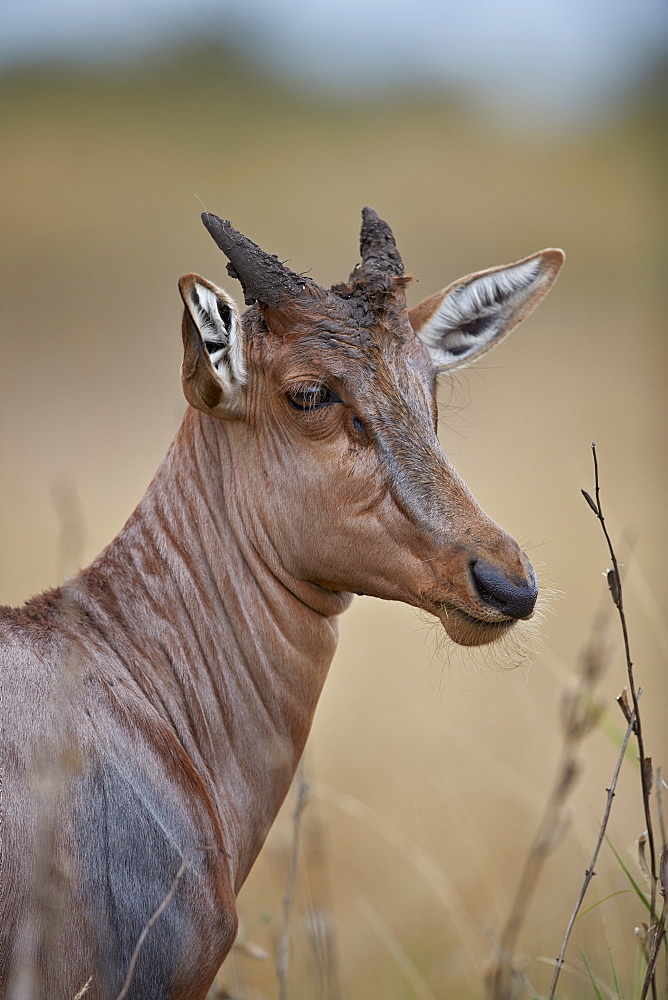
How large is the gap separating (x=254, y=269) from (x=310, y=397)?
26.6 inches

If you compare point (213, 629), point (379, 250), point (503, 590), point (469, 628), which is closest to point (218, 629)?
point (213, 629)

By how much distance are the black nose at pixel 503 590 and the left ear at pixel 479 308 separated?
1653 millimetres

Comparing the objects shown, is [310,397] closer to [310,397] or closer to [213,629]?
[310,397]

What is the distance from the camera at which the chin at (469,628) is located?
4.32 m

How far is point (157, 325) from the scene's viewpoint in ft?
78.9

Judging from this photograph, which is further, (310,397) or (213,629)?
(213,629)

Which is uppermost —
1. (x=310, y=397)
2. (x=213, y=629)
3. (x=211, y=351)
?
(x=211, y=351)

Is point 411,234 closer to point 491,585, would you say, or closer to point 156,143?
point 156,143

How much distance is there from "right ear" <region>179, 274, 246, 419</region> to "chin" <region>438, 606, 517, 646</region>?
148 centimetres

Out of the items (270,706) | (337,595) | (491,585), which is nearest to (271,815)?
(270,706)

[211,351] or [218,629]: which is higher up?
[211,351]

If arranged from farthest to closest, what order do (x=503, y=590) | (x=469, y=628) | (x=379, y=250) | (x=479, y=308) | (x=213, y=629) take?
(x=479, y=308) < (x=379, y=250) < (x=213, y=629) < (x=469, y=628) < (x=503, y=590)

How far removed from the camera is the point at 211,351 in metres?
4.71

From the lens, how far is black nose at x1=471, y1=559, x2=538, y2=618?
417cm
